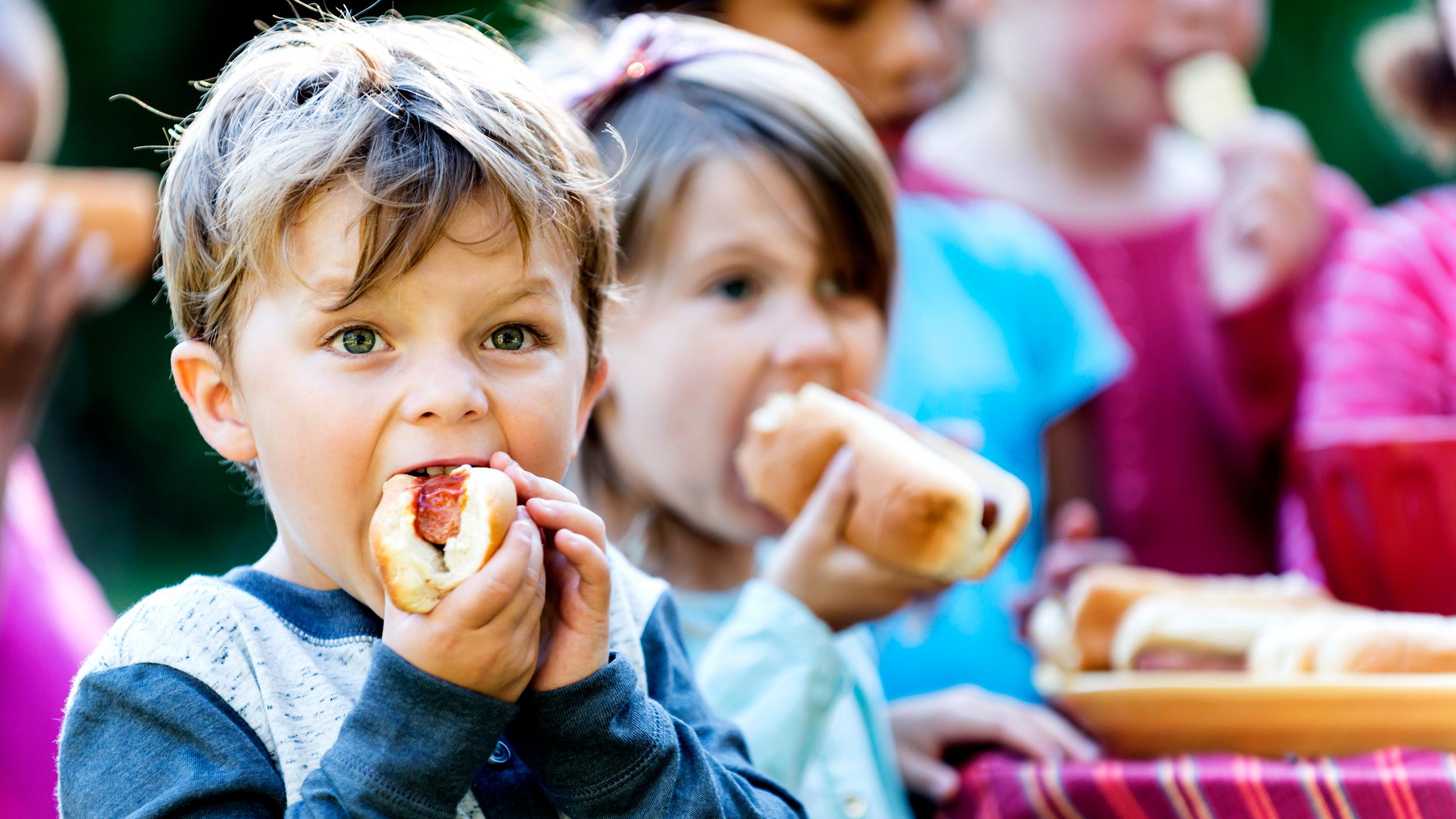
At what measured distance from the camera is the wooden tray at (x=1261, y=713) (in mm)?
1268

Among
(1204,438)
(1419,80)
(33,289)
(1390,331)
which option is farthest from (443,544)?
(1419,80)

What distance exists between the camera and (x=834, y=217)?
1739mm

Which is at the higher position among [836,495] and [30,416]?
[836,495]

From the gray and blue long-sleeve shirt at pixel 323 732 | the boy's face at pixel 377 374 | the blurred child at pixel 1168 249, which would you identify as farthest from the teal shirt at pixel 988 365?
the boy's face at pixel 377 374

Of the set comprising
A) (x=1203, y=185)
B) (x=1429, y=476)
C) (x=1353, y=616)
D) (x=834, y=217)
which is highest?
(x=834, y=217)

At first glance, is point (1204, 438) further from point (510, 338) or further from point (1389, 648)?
point (510, 338)

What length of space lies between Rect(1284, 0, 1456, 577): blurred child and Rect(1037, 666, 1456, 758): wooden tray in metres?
0.66

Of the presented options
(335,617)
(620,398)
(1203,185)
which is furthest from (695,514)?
(1203,185)

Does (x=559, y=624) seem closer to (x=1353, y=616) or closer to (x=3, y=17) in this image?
(x=1353, y=616)

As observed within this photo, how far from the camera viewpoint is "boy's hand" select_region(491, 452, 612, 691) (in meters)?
0.99

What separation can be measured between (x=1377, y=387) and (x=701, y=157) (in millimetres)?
1144

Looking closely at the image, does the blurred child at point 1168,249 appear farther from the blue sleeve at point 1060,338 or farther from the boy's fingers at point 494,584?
the boy's fingers at point 494,584

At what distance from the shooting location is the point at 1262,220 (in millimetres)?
2514

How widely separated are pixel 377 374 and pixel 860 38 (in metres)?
1.56
